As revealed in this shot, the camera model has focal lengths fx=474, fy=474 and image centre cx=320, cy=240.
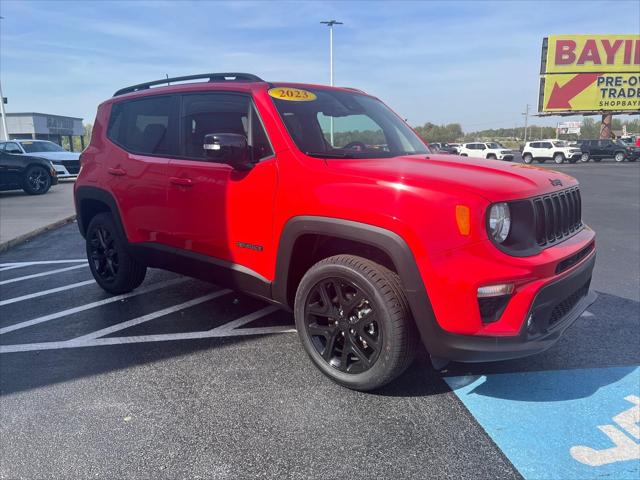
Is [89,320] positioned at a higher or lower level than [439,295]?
lower

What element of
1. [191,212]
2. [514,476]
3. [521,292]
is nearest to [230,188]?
[191,212]

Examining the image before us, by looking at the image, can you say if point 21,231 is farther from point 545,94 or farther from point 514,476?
point 545,94

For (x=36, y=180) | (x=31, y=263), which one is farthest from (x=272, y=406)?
(x=36, y=180)

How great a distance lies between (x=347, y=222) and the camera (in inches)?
106

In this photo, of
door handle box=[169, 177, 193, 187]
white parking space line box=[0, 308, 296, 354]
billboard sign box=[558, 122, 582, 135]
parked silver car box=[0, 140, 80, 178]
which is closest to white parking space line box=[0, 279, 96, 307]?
white parking space line box=[0, 308, 296, 354]

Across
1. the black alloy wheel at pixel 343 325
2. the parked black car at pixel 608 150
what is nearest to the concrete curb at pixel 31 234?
the black alloy wheel at pixel 343 325

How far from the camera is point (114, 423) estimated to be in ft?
8.75

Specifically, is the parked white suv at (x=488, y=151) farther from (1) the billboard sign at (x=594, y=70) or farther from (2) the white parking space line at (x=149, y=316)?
(2) the white parking space line at (x=149, y=316)

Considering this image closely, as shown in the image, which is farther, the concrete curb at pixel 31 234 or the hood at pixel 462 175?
the concrete curb at pixel 31 234

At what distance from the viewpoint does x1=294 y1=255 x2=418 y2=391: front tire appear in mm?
2648

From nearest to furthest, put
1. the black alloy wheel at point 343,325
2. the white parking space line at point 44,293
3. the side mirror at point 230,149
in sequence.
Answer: the black alloy wheel at point 343,325 < the side mirror at point 230,149 < the white parking space line at point 44,293

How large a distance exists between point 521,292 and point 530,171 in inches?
40.2

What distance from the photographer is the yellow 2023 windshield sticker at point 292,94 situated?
11.2 feet

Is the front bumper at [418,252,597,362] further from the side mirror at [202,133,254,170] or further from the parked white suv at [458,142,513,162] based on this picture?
the parked white suv at [458,142,513,162]
